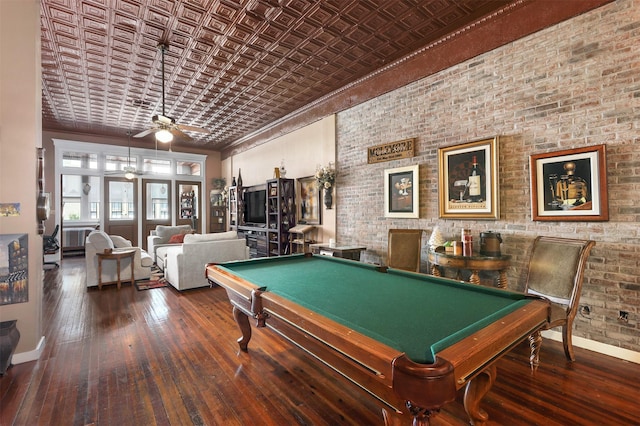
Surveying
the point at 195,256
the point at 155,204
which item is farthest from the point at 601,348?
the point at 155,204

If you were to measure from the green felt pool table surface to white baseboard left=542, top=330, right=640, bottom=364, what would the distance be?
181 centimetres

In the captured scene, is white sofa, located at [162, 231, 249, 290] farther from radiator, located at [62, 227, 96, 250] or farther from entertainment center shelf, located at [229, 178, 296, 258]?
radiator, located at [62, 227, 96, 250]

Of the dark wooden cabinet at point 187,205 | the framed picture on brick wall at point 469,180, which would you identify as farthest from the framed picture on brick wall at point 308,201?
the dark wooden cabinet at point 187,205

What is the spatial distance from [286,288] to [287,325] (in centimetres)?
35

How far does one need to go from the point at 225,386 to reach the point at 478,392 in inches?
68.8

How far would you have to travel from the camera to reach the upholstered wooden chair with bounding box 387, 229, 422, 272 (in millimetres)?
4043

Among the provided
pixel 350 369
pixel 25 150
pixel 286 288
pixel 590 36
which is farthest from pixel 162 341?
pixel 590 36

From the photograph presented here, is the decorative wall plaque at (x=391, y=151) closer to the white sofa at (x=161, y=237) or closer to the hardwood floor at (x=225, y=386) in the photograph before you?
the hardwood floor at (x=225, y=386)

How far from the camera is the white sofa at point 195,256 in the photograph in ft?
15.9

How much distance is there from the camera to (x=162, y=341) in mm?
3027

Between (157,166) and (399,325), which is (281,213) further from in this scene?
(157,166)

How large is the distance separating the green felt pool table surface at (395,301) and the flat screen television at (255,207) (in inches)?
187

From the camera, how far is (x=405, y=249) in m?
4.12

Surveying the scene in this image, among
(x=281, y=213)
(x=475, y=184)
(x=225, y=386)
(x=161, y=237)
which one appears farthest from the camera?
(x=161, y=237)
